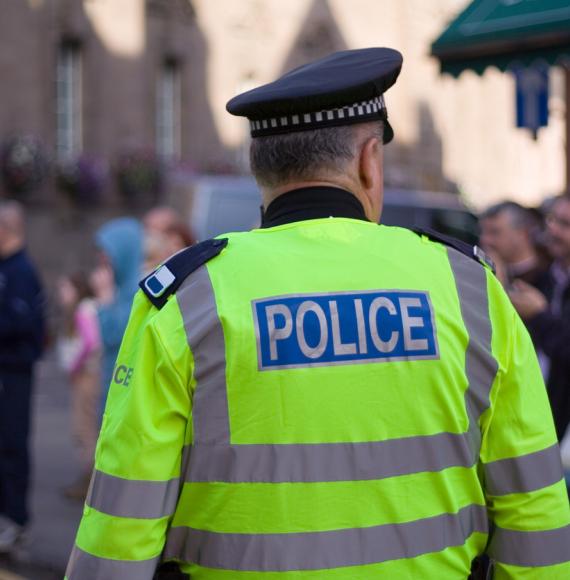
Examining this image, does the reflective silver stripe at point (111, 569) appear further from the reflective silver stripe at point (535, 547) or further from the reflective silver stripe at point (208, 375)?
the reflective silver stripe at point (535, 547)

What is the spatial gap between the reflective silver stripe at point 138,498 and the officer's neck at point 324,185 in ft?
1.84

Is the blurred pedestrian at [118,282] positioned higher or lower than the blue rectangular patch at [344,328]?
lower

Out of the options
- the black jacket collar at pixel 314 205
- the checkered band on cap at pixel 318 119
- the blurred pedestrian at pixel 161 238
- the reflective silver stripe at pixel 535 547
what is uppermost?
the checkered band on cap at pixel 318 119

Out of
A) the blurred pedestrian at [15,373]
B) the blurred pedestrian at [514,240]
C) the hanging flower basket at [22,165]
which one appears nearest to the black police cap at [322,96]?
the blurred pedestrian at [514,240]

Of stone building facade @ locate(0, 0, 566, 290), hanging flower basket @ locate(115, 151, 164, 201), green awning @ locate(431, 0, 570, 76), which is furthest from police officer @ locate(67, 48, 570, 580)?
hanging flower basket @ locate(115, 151, 164, 201)

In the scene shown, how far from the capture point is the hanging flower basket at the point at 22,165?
16625mm

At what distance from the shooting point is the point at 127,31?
1902cm

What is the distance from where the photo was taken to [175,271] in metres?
2.03

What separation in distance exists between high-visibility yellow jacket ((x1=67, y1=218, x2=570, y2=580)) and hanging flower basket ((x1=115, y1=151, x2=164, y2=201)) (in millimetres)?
17026

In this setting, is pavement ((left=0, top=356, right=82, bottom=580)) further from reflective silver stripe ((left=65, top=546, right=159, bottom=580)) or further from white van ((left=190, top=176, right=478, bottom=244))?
reflective silver stripe ((left=65, top=546, right=159, bottom=580))

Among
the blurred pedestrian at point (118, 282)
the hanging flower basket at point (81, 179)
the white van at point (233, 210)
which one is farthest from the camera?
the hanging flower basket at point (81, 179)

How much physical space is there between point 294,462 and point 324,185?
513mm

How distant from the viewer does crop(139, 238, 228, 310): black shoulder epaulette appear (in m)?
2.01

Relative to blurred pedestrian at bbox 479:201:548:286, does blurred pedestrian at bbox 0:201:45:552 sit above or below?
below
